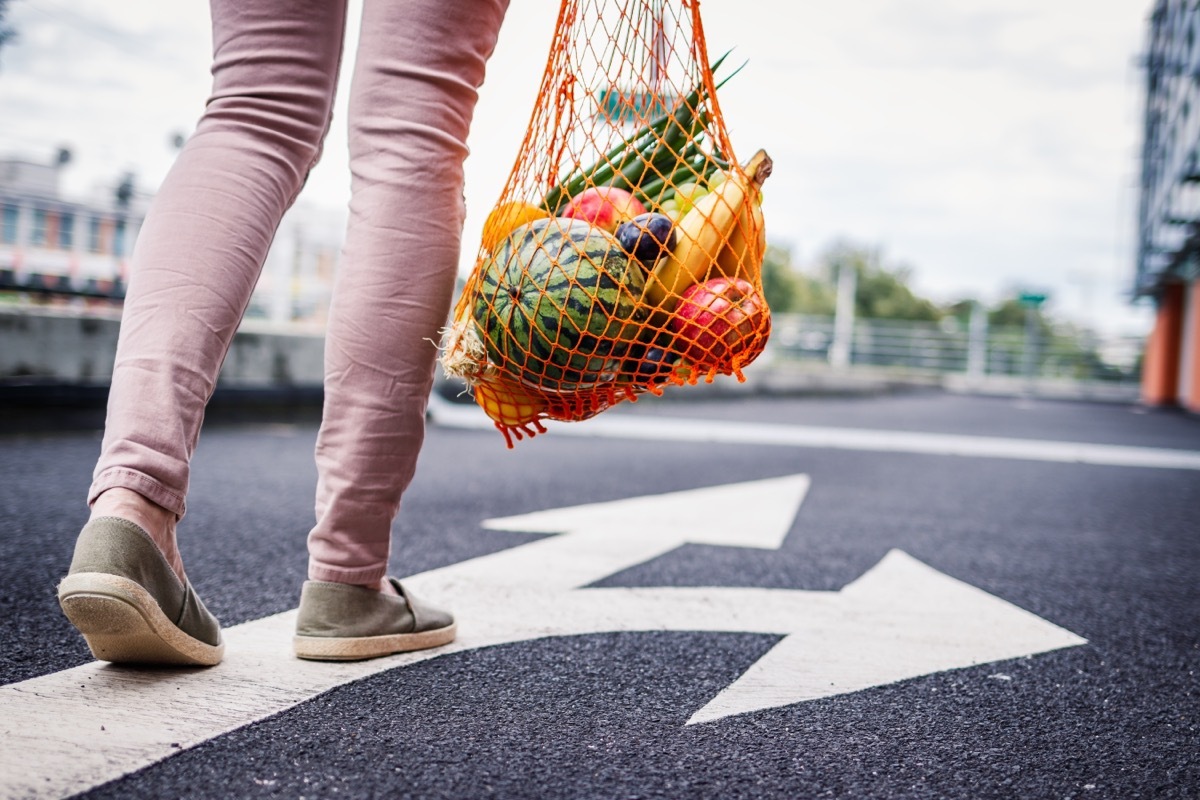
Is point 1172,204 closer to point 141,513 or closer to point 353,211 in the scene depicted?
point 353,211

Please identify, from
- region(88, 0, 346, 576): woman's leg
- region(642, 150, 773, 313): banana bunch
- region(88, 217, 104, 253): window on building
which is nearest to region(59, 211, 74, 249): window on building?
region(88, 217, 104, 253): window on building

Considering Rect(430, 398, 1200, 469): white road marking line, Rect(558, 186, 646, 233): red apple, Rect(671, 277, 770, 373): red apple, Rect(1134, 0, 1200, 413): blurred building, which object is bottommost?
Rect(430, 398, 1200, 469): white road marking line

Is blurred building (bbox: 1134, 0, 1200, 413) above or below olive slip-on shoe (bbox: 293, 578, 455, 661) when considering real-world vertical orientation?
above

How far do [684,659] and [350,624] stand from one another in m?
0.50

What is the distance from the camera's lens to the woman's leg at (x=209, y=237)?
123 centimetres

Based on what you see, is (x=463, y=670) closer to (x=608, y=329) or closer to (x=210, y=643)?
(x=210, y=643)

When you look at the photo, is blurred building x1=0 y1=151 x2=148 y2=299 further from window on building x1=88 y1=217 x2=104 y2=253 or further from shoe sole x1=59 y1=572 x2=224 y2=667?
shoe sole x1=59 y1=572 x2=224 y2=667

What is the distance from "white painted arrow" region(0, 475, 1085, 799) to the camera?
107cm

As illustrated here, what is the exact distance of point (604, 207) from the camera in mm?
1483

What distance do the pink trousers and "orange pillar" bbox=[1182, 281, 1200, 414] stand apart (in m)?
18.1

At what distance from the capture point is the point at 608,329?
142 centimetres

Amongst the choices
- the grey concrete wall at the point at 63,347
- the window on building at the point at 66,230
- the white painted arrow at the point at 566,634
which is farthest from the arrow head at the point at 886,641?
the window on building at the point at 66,230

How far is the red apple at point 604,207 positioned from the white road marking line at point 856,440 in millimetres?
3838

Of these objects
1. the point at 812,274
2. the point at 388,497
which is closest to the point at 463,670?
the point at 388,497
